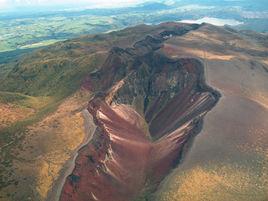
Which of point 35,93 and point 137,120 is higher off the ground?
point 137,120

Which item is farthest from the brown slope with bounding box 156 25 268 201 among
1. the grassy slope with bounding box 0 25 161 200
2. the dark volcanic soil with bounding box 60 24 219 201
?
the grassy slope with bounding box 0 25 161 200

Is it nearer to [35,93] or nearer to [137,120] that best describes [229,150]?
[137,120]

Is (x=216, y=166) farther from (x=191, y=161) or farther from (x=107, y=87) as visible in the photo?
(x=107, y=87)

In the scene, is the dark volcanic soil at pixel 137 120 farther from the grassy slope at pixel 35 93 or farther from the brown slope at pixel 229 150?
the grassy slope at pixel 35 93

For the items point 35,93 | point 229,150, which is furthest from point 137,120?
point 35,93

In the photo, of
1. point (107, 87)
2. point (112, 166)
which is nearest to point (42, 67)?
point (107, 87)

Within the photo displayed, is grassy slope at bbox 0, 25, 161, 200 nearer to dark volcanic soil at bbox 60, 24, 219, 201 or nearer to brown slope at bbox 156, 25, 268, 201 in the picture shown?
dark volcanic soil at bbox 60, 24, 219, 201

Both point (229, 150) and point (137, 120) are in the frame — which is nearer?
point (229, 150)

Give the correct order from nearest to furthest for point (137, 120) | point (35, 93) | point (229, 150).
A: 1. point (229, 150)
2. point (137, 120)
3. point (35, 93)

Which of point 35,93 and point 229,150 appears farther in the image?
point 35,93

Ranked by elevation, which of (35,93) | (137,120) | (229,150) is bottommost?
(35,93)

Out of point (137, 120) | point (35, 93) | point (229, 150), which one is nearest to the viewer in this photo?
point (229, 150)
